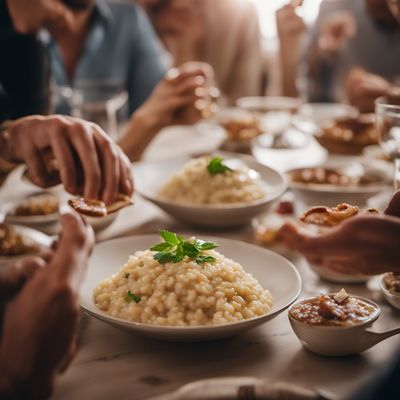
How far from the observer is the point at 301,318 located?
97 centimetres

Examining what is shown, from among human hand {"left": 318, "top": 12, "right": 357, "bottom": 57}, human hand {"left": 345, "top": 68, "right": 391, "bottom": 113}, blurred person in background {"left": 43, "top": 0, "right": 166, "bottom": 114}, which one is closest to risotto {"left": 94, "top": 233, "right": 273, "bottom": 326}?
human hand {"left": 345, "top": 68, "right": 391, "bottom": 113}

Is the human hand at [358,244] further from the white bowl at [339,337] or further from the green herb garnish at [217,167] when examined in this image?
the green herb garnish at [217,167]

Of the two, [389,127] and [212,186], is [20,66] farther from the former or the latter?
[389,127]

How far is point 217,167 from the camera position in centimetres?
163

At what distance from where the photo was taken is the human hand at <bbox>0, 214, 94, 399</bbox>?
0.69 metres

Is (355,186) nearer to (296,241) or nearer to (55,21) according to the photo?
(296,241)

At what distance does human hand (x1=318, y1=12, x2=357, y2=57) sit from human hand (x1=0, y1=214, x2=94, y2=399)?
4.33 metres

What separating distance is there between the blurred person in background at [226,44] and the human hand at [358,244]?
4188mm

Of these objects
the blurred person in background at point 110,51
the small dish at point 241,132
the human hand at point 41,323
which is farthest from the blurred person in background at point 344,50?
the human hand at point 41,323

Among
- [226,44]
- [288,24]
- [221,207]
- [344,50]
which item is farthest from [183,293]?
[226,44]

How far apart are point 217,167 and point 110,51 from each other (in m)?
2.46

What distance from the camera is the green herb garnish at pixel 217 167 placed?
1.63 m

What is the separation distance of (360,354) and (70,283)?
21.5 inches

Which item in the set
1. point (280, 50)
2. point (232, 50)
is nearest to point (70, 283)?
point (280, 50)
